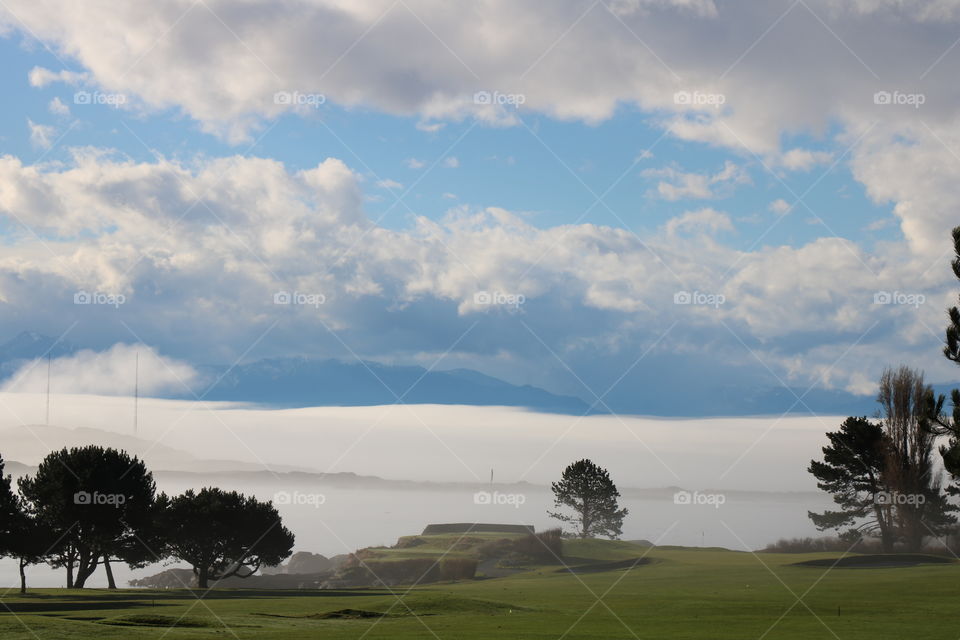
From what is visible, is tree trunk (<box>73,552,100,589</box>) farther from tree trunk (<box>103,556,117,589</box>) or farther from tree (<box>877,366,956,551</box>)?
tree (<box>877,366,956,551</box>)

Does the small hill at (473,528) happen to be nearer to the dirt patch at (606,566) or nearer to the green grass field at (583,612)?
the dirt patch at (606,566)

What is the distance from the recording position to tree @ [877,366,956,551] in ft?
341

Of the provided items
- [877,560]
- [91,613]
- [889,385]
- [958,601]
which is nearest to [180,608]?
[91,613]

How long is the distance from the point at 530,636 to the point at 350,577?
97.6 meters

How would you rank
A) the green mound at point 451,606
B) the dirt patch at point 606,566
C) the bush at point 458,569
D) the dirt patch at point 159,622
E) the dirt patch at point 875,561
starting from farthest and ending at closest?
the bush at point 458,569 → the dirt patch at point 606,566 → the dirt patch at point 875,561 → the green mound at point 451,606 → the dirt patch at point 159,622

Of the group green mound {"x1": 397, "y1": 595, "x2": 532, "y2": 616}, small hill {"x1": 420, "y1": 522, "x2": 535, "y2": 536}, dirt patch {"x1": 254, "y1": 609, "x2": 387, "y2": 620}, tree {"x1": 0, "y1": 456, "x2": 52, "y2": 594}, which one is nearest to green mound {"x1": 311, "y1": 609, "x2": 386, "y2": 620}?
dirt patch {"x1": 254, "y1": 609, "x2": 387, "y2": 620}

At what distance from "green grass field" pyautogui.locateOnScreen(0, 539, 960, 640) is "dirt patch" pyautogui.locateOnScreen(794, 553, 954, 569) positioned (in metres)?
5.13

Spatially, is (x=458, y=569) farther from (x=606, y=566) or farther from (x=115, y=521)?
(x=115, y=521)

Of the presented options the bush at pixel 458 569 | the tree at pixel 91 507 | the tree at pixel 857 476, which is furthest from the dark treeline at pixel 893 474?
the tree at pixel 91 507

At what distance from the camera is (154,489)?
97125mm

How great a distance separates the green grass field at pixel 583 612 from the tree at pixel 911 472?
959 inches

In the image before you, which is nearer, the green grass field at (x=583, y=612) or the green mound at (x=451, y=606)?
the green grass field at (x=583, y=612)

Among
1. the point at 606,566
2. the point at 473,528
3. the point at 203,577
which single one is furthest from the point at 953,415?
the point at 473,528

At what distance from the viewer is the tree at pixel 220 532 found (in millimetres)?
98062
